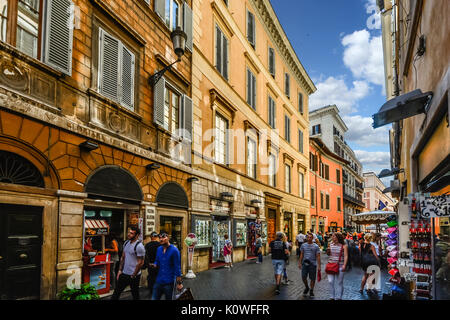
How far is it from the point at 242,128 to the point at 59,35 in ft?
41.3

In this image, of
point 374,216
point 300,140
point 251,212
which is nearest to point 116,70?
point 251,212

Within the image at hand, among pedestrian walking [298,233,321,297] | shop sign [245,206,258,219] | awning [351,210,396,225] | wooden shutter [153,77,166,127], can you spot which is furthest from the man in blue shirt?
awning [351,210,396,225]

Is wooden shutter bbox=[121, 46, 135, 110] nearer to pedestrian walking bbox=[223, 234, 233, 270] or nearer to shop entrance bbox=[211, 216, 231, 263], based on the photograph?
shop entrance bbox=[211, 216, 231, 263]

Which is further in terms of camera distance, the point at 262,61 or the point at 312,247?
the point at 262,61

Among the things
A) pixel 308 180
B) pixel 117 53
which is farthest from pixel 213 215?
pixel 308 180

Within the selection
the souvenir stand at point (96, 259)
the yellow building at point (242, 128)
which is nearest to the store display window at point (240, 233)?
the yellow building at point (242, 128)

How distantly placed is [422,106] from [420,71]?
131 cm

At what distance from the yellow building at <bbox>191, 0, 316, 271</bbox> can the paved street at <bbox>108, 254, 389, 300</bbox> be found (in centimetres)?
149

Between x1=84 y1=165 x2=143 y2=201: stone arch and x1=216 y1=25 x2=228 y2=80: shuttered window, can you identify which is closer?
x1=84 y1=165 x2=143 y2=201: stone arch

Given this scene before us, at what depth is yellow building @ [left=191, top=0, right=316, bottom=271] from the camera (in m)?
15.2

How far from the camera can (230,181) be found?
1772cm

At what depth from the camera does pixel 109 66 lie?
31.8ft
